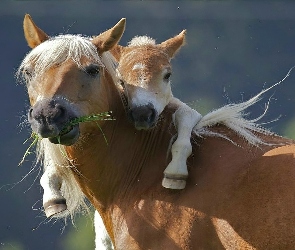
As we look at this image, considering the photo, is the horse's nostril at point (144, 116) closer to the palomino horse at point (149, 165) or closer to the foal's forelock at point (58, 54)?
the palomino horse at point (149, 165)

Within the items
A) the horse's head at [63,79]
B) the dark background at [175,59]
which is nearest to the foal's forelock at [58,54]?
the horse's head at [63,79]

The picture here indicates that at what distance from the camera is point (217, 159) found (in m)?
3.20

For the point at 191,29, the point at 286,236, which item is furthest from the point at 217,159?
the point at 191,29

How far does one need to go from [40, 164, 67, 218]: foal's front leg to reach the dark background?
2.06 m

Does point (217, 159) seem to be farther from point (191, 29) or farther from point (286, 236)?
point (191, 29)

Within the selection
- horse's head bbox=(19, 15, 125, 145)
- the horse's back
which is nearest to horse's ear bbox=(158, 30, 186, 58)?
horse's head bbox=(19, 15, 125, 145)

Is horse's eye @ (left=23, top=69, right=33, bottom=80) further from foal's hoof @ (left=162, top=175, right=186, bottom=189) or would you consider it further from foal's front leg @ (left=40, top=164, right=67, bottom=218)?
foal's hoof @ (left=162, top=175, right=186, bottom=189)

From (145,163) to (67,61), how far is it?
0.66 meters

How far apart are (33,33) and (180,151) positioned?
950 mm

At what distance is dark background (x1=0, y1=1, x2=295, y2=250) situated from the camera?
5.56 metres

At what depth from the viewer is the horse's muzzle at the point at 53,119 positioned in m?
2.89

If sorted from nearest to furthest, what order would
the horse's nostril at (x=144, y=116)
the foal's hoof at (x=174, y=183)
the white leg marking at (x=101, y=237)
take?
1. the foal's hoof at (x=174, y=183)
2. the horse's nostril at (x=144, y=116)
3. the white leg marking at (x=101, y=237)

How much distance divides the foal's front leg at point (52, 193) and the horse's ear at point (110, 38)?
2.19 feet

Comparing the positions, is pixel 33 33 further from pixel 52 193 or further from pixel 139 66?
pixel 52 193
